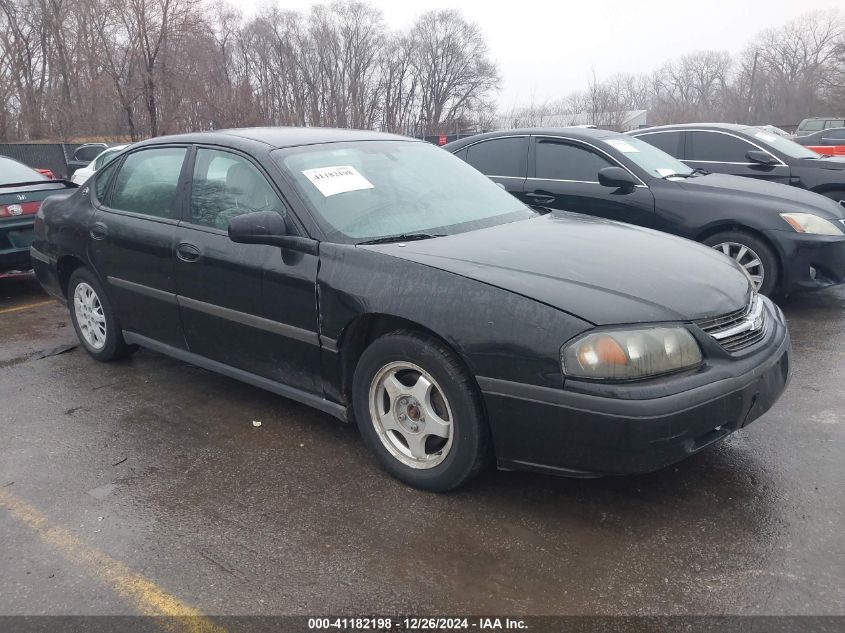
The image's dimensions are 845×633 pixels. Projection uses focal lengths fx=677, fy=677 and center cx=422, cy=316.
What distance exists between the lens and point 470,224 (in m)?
3.54

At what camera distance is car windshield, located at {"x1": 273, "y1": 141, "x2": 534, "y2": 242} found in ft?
10.9

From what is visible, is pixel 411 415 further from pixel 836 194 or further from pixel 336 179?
pixel 836 194

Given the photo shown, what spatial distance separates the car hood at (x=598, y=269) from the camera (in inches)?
102

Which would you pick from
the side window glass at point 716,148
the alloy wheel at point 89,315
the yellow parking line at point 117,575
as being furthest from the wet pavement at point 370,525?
the side window glass at point 716,148

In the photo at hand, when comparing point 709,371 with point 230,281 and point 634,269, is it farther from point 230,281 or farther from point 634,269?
point 230,281

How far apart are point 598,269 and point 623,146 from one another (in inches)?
160

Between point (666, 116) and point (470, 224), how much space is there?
60332 millimetres

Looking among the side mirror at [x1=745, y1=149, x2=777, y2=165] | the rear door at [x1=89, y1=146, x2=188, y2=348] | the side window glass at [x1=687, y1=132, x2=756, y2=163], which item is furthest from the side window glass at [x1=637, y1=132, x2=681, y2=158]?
the rear door at [x1=89, y1=146, x2=188, y2=348]

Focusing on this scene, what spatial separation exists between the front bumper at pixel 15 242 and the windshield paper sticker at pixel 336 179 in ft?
13.4

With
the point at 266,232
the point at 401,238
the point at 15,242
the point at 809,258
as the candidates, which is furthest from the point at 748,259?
the point at 15,242

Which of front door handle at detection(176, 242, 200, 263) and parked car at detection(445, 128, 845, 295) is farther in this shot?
parked car at detection(445, 128, 845, 295)

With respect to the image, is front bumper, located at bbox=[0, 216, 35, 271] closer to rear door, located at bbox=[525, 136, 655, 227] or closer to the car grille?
rear door, located at bbox=[525, 136, 655, 227]

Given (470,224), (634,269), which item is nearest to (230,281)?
(470,224)

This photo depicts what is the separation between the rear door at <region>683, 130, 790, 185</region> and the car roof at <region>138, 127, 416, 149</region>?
4825 millimetres
